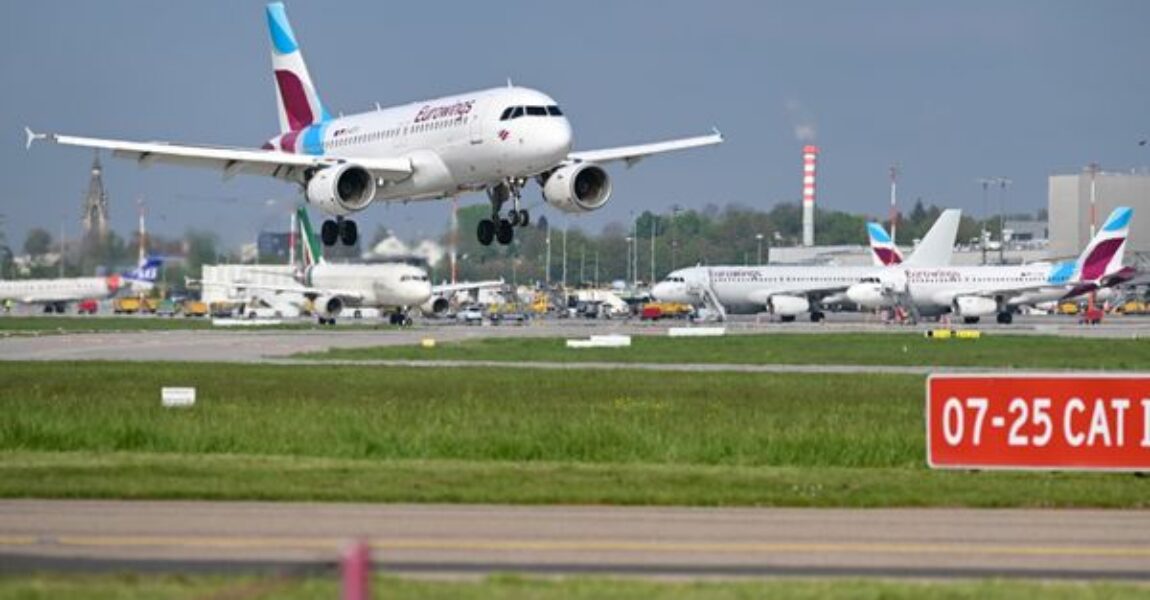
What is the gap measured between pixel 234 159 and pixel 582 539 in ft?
146

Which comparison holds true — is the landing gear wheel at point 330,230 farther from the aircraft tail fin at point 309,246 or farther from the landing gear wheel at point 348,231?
the aircraft tail fin at point 309,246

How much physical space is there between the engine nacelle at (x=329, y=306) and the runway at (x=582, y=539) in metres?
98.7

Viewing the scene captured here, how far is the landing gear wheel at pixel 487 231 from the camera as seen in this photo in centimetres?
6181

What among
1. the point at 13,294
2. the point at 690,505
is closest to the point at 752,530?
the point at 690,505

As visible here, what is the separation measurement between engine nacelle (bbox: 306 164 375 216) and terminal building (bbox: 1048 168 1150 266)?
127242mm

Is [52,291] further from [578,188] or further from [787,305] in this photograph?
[578,188]

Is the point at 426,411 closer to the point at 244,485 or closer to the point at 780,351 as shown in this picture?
the point at 244,485

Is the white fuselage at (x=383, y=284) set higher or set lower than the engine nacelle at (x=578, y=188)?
lower

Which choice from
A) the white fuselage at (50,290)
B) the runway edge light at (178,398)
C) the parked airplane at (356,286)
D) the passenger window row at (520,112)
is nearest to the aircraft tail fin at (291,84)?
the passenger window row at (520,112)

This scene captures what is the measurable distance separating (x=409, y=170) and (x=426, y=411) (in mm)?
21620

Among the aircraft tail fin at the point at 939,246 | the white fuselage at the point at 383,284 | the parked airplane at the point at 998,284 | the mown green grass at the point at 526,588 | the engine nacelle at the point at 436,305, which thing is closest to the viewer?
the mown green grass at the point at 526,588

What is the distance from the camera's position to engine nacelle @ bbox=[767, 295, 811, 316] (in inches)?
5044

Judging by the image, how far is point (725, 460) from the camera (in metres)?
32.8

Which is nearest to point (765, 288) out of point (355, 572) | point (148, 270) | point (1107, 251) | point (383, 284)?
point (1107, 251)
